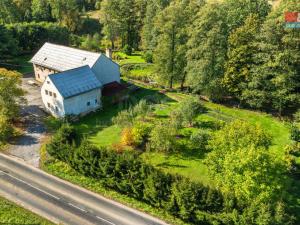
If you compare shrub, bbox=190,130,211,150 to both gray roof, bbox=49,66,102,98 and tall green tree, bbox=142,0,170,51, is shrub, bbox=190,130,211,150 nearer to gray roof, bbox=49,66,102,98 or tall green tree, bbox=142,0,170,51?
gray roof, bbox=49,66,102,98

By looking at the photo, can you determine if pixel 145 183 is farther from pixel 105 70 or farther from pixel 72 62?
pixel 72 62

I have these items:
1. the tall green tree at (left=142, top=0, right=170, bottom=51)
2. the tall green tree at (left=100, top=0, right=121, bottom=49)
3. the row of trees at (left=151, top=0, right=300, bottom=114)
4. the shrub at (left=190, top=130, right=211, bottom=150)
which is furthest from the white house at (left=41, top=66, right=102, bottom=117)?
the tall green tree at (left=100, top=0, right=121, bottom=49)

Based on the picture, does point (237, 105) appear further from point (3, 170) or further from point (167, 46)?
point (3, 170)

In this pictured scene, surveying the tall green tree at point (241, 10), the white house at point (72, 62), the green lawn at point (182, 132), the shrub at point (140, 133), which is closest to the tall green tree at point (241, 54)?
the green lawn at point (182, 132)

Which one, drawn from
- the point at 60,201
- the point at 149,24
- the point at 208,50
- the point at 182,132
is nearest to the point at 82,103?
the point at 182,132

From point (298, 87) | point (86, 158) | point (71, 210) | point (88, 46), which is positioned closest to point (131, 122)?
point (86, 158)

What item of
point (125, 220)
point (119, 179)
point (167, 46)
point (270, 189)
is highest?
point (167, 46)

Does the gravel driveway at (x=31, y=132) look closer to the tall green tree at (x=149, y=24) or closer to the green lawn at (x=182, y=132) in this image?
the green lawn at (x=182, y=132)
